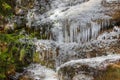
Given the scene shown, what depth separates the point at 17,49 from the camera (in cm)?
940

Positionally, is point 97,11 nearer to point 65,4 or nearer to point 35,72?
point 65,4

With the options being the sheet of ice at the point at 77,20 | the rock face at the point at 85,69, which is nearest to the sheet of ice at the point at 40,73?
the rock face at the point at 85,69

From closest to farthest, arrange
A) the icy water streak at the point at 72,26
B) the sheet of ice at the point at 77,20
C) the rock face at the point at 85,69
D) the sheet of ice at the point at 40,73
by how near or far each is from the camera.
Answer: the rock face at the point at 85,69, the sheet of ice at the point at 40,73, the icy water streak at the point at 72,26, the sheet of ice at the point at 77,20

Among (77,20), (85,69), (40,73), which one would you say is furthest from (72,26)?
(85,69)

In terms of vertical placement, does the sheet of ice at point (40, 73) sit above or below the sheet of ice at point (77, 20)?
below

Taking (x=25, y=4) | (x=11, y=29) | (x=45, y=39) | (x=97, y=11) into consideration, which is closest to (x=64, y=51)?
(x=45, y=39)

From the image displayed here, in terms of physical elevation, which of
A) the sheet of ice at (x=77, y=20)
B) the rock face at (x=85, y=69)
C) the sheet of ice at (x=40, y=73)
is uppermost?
the sheet of ice at (x=77, y=20)

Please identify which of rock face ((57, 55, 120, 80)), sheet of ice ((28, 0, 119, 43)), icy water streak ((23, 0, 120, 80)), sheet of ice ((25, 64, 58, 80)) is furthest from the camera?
sheet of ice ((28, 0, 119, 43))

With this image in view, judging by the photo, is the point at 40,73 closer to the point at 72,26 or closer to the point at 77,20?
the point at 72,26

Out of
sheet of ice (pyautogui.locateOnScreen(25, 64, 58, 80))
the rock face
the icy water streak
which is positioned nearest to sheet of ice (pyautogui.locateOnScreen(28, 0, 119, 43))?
the icy water streak

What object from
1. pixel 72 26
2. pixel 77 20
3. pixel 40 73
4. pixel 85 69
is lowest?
pixel 40 73

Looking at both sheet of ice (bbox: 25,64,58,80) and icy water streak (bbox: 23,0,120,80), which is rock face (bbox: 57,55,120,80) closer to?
sheet of ice (bbox: 25,64,58,80)

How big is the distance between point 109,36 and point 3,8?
9.57 feet

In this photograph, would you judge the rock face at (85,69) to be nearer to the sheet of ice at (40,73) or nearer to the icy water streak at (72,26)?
the sheet of ice at (40,73)
